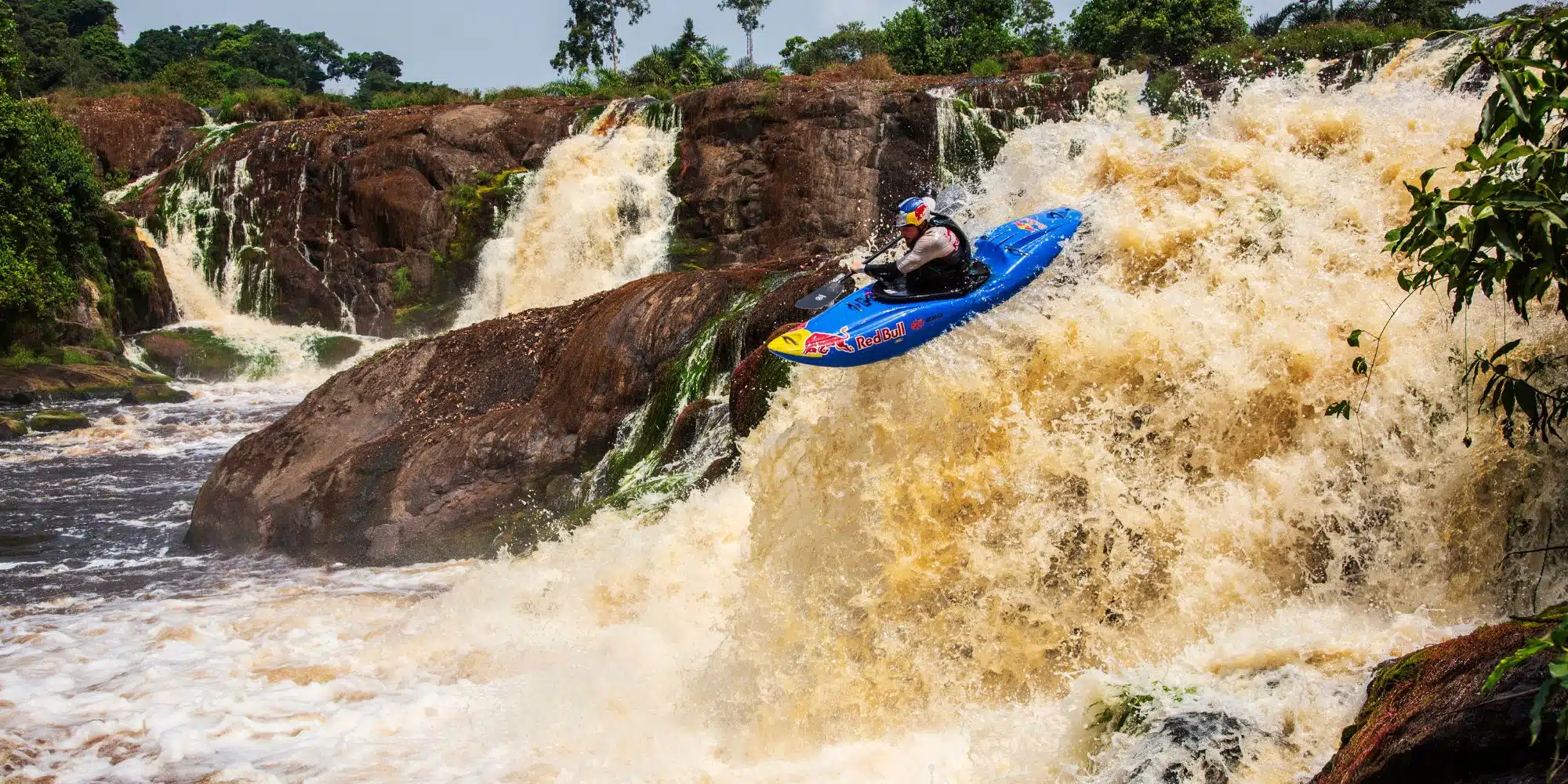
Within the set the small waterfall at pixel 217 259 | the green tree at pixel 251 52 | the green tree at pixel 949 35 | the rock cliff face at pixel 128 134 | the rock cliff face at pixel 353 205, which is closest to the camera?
the small waterfall at pixel 217 259

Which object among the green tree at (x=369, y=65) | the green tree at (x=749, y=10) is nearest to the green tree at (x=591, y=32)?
the green tree at (x=749, y=10)

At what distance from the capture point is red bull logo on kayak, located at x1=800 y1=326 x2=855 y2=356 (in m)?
6.72

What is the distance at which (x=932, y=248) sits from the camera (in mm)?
6797

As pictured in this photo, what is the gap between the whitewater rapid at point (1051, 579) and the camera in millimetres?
4695

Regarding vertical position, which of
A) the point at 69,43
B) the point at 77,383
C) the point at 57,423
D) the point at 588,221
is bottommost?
the point at 57,423

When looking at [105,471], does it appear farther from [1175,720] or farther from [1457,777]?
[1457,777]

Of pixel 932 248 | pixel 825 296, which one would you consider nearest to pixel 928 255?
pixel 932 248

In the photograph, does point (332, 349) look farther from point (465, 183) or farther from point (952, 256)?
point (952, 256)

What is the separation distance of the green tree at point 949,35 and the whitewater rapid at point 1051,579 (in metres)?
26.0

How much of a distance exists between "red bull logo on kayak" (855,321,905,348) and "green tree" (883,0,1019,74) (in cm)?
2643

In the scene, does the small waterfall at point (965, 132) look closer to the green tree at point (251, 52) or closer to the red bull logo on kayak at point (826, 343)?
the red bull logo on kayak at point (826, 343)

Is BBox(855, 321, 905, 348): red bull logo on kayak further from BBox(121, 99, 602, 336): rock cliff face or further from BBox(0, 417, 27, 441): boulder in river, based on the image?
BBox(121, 99, 602, 336): rock cliff face

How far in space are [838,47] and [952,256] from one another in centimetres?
3672

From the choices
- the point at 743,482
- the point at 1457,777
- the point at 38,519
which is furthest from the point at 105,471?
the point at 1457,777
